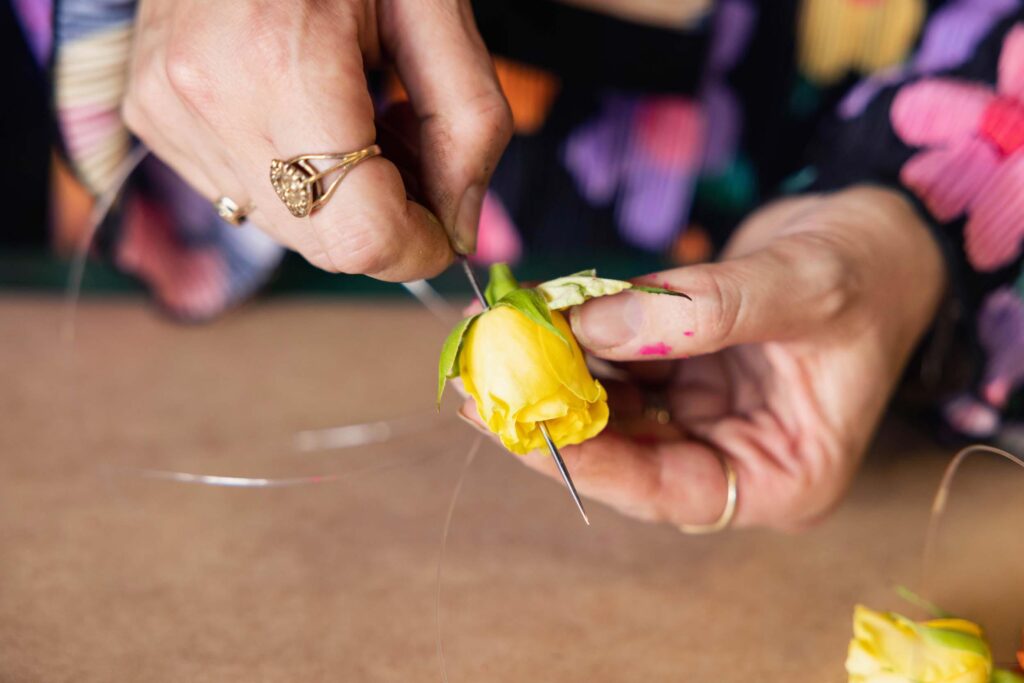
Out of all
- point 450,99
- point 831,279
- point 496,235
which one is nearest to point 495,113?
point 450,99

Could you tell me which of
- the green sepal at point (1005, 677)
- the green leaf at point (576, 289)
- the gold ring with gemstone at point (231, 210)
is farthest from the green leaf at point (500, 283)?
the green sepal at point (1005, 677)

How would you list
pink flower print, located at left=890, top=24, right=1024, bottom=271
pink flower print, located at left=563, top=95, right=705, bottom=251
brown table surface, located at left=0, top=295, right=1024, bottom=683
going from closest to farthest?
brown table surface, located at left=0, top=295, right=1024, bottom=683 < pink flower print, located at left=890, top=24, right=1024, bottom=271 < pink flower print, located at left=563, top=95, right=705, bottom=251

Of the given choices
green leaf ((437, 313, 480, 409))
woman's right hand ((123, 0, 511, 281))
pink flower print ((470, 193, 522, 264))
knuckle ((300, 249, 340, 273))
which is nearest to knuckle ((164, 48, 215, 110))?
woman's right hand ((123, 0, 511, 281))

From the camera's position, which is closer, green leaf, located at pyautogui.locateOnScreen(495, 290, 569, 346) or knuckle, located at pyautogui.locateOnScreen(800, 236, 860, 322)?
green leaf, located at pyautogui.locateOnScreen(495, 290, 569, 346)

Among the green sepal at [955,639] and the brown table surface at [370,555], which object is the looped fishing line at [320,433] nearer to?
the brown table surface at [370,555]

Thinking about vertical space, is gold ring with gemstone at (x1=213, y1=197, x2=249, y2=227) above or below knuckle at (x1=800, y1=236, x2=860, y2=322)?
below

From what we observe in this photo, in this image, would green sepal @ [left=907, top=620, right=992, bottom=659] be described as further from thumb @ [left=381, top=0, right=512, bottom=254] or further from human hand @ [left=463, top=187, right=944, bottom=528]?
thumb @ [left=381, top=0, right=512, bottom=254]
